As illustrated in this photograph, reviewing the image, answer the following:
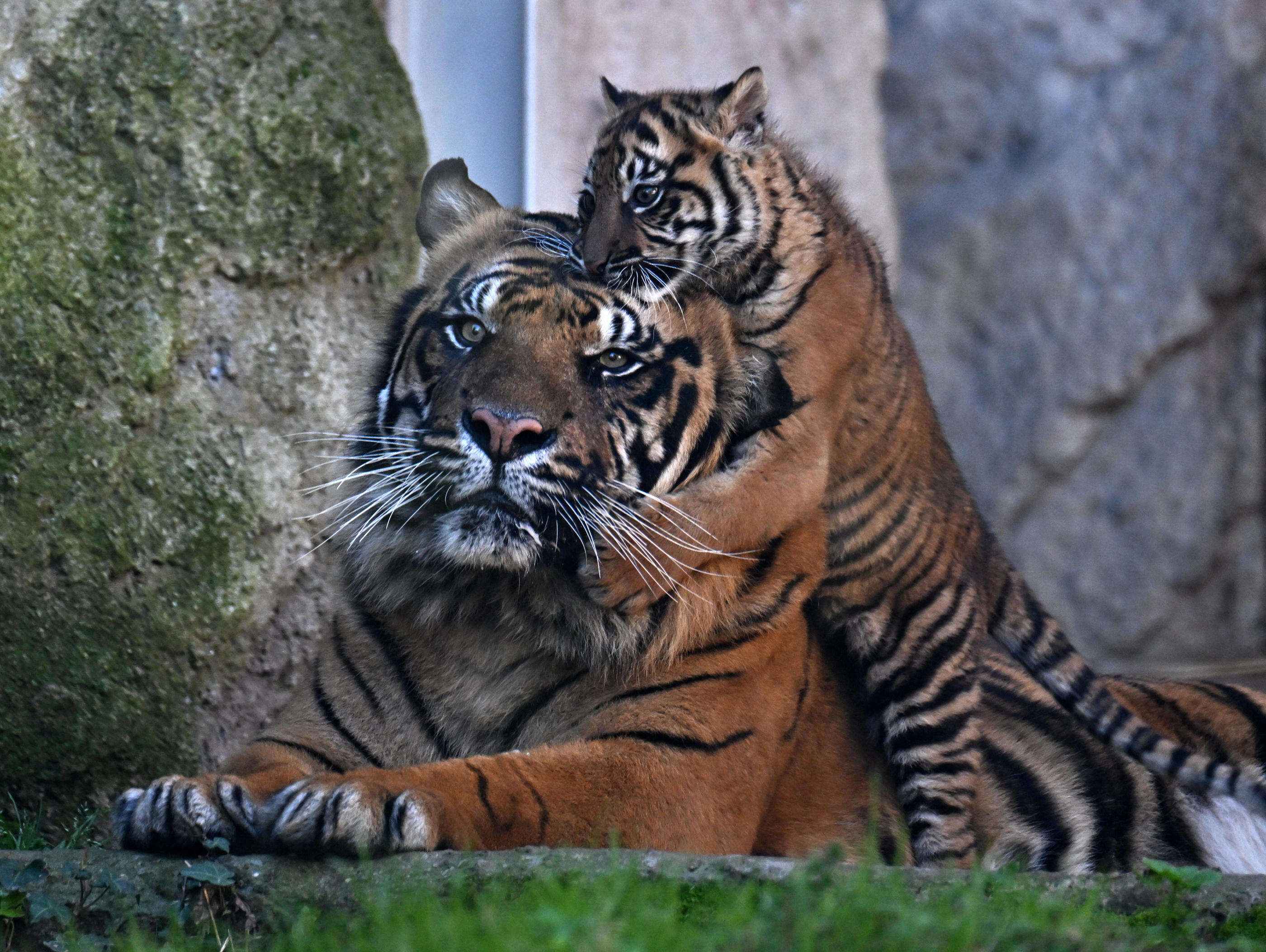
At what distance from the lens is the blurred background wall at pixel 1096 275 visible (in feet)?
17.0

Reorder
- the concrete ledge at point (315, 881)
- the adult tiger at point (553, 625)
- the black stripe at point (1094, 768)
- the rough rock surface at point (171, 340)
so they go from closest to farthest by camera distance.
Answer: the concrete ledge at point (315, 881), the adult tiger at point (553, 625), the rough rock surface at point (171, 340), the black stripe at point (1094, 768)

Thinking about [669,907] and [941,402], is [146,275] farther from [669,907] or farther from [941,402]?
[941,402]

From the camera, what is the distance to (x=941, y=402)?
17.8ft

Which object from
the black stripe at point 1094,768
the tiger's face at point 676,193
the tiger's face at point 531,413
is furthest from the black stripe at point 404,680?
the black stripe at point 1094,768

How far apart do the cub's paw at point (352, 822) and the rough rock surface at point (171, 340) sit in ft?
3.20

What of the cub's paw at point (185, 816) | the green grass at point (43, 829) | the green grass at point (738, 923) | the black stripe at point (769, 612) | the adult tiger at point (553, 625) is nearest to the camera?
the green grass at point (738, 923)

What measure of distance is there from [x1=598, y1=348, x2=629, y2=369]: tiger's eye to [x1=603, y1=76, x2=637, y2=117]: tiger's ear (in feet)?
2.03

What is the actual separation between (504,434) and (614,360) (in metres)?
0.31

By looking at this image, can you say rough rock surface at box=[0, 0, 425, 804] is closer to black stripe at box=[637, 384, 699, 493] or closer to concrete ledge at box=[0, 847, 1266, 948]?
black stripe at box=[637, 384, 699, 493]

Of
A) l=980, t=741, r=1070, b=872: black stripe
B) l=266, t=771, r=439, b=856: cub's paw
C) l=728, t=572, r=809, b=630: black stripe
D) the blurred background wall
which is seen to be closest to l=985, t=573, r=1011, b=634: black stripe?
l=980, t=741, r=1070, b=872: black stripe

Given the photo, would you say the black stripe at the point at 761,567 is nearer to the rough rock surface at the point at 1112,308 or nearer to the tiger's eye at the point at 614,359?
the tiger's eye at the point at 614,359

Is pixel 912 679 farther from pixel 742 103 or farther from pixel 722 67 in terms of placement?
pixel 722 67

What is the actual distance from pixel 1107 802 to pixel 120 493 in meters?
2.17

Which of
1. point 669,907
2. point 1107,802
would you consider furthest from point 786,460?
point 1107,802
